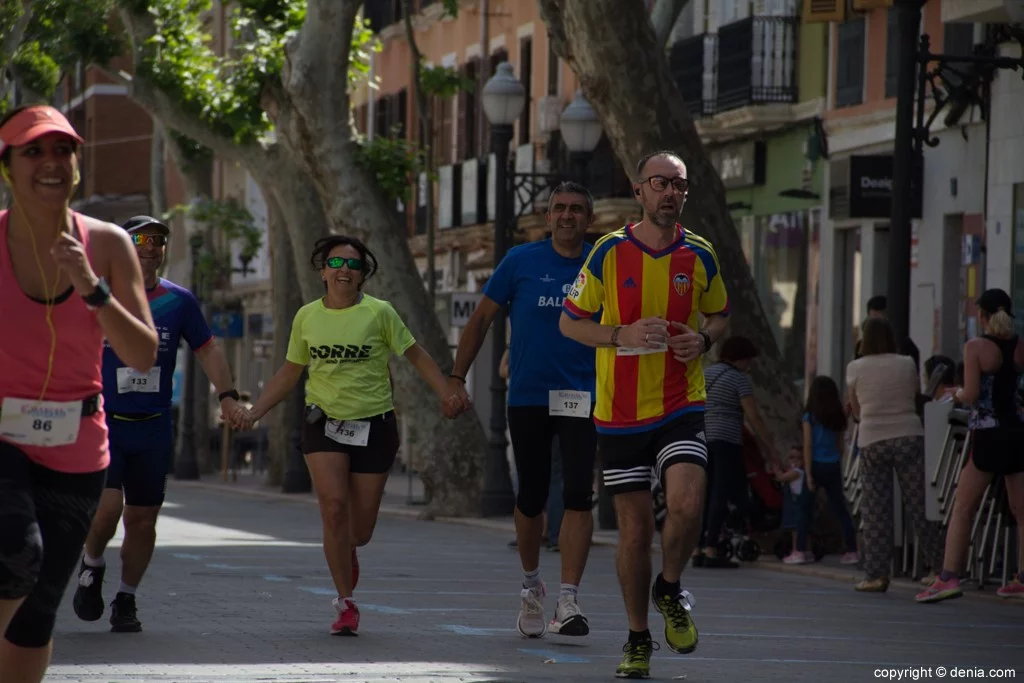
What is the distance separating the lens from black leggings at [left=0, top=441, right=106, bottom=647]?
629cm

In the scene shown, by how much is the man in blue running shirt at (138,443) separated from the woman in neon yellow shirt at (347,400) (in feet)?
1.45

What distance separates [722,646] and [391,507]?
18.3m

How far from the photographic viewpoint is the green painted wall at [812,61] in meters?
29.7

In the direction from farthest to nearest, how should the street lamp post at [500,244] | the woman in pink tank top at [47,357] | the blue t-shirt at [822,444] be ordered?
the street lamp post at [500,244] < the blue t-shirt at [822,444] < the woman in pink tank top at [47,357]

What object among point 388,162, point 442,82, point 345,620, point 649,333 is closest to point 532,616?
point 345,620

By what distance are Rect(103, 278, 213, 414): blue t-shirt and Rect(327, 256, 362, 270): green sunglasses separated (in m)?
0.71

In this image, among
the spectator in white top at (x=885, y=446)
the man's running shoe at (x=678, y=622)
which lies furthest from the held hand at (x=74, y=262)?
the spectator in white top at (x=885, y=446)

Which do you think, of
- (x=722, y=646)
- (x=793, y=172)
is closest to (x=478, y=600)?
(x=722, y=646)

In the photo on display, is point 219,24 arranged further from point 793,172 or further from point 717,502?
point 717,502

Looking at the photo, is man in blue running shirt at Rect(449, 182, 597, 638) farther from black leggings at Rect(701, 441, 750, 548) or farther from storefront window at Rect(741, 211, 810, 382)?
storefront window at Rect(741, 211, 810, 382)

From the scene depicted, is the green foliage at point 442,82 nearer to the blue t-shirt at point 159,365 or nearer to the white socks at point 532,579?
the blue t-shirt at point 159,365

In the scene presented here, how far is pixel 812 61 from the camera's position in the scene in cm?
2998

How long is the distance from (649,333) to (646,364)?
0.60 feet

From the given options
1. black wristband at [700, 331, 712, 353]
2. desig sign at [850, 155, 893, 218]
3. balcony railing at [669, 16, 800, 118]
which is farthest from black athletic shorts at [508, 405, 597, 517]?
balcony railing at [669, 16, 800, 118]
